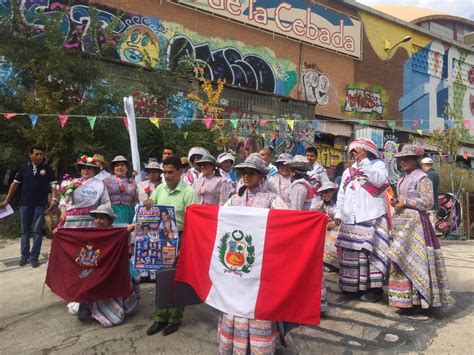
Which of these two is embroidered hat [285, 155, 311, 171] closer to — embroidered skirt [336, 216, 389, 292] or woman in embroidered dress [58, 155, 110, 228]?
embroidered skirt [336, 216, 389, 292]

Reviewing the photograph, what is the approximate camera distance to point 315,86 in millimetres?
19312

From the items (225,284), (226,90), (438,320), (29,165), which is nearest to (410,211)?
(438,320)

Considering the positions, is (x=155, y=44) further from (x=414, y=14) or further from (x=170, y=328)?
(x=414, y=14)

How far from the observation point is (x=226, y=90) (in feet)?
49.2

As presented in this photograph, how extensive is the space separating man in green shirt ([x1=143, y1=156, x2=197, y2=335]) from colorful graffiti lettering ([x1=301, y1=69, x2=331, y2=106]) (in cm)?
1575

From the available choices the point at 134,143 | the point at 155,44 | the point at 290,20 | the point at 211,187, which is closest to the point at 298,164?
the point at 211,187

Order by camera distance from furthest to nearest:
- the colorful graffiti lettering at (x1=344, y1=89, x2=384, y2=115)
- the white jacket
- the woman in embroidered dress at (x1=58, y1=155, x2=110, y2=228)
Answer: the colorful graffiti lettering at (x1=344, y1=89, x2=384, y2=115)
the woman in embroidered dress at (x1=58, y1=155, x2=110, y2=228)
the white jacket

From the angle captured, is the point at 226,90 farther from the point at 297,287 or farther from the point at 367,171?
the point at 297,287

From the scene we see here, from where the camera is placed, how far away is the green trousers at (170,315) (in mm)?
3744

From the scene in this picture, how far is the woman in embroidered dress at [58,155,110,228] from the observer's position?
15.3 feet

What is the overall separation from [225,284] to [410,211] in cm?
240

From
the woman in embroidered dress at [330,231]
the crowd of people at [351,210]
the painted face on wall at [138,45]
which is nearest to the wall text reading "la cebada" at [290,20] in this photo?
the painted face on wall at [138,45]

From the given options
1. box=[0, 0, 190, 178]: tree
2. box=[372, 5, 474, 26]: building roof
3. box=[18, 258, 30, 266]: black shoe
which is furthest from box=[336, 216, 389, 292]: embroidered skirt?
box=[372, 5, 474, 26]: building roof

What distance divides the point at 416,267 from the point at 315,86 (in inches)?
640
